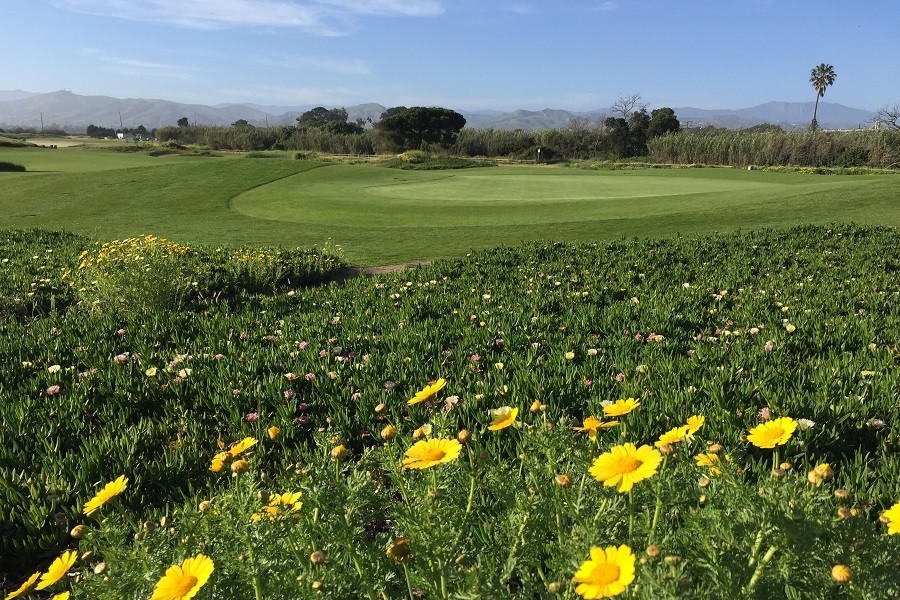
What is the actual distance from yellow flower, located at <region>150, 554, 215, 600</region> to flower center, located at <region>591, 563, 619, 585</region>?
0.76 m

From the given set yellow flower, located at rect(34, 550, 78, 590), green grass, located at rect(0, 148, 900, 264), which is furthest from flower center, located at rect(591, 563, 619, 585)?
Result: green grass, located at rect(0, 148, 900, 264)

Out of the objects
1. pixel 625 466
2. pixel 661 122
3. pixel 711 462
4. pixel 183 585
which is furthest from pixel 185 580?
pixel 661 122

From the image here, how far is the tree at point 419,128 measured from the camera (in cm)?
5981

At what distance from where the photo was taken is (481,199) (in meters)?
20.0

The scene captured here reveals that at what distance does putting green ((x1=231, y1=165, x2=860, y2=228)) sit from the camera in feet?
52.9

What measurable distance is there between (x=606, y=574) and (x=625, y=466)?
1.00 feet

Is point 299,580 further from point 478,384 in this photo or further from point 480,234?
point 480,234

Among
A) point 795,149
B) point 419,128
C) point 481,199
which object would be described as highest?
point 419,128

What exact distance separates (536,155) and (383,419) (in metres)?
53.3

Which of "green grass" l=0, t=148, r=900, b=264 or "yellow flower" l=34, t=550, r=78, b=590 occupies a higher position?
"green grass" l=0, t=148, r=900, b=264

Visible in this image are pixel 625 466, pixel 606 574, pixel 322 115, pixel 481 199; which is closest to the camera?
pixel 606 574

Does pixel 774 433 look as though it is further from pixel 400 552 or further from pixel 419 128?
pixel 419 128

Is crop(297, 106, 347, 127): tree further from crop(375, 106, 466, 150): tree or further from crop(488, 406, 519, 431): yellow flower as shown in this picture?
crop(488, 406, 519, 431): yellow flower

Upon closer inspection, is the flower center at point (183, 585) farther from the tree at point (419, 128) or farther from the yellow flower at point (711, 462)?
the tree at point (419, 128)
